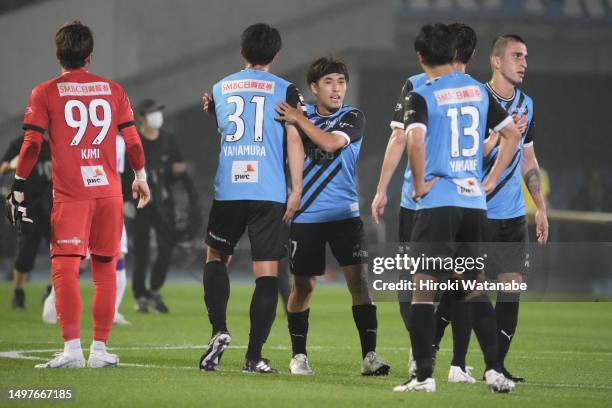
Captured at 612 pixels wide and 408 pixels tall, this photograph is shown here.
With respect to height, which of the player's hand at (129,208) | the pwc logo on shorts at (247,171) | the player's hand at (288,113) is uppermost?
the player's hand at (288,113)

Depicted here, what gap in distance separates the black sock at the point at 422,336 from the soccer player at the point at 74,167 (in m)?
2.26

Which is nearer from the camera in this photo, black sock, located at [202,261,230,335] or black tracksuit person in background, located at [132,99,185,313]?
black sock, located at [202,261,230,335]

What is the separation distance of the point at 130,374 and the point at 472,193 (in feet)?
7.96

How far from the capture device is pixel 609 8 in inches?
1061

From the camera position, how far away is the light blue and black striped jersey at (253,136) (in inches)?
312

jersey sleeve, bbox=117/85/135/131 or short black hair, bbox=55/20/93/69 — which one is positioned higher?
short black hair, bbox=55/20/93/69

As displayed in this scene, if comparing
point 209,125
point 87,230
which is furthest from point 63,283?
point 209,125

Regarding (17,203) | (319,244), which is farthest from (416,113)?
(17,203)

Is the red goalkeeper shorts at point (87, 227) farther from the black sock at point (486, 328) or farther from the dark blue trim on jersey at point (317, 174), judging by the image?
the black sock at point (486, 328)

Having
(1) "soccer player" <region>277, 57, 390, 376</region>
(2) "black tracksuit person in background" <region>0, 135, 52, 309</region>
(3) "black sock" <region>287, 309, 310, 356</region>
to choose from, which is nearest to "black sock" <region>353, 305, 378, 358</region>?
(1) "soccer player" <region>277, 57, 390, 376</region>

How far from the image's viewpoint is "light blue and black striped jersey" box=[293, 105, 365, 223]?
8.20m

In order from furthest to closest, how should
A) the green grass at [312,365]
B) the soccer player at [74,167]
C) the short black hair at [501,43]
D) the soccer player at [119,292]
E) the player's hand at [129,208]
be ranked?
the player's hand at [129,208], the soccer player at [119,292], the short black hair at [501,43], the soccer player at [74,167], the green grass at [312,365]

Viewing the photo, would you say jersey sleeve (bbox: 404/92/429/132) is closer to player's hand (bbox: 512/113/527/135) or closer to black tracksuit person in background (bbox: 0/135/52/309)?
player's hand (bbox: 512/113/527/135)

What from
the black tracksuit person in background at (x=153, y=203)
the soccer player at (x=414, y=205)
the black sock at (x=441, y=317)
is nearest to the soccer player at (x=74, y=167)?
the soccer player at (x=414, y=205)
